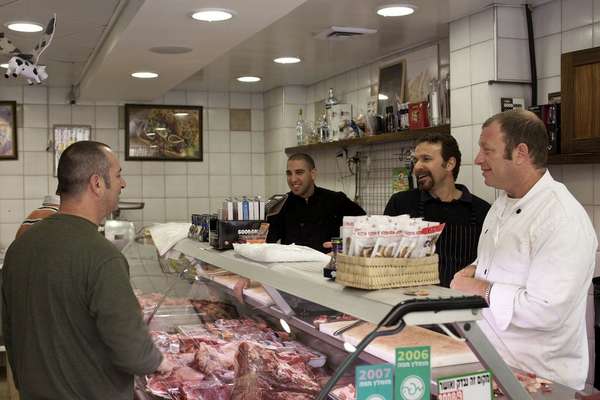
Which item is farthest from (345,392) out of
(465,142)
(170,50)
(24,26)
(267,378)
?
(24,26)

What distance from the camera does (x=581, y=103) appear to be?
378 centimetres

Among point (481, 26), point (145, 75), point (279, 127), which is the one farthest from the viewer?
point (279, 127)

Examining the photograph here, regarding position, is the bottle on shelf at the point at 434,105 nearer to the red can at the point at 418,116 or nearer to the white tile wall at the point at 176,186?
the red can at the point at 418,116

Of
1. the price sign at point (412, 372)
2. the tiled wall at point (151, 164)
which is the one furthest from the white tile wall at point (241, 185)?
the price sign at point (412, 372)

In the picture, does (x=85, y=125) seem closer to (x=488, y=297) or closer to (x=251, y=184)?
(x=251, y=184)

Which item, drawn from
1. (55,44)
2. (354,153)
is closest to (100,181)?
(55,44)

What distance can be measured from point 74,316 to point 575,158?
2773mm

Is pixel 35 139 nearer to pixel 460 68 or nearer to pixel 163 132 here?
pixel 163 132

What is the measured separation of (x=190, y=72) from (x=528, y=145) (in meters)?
3.75

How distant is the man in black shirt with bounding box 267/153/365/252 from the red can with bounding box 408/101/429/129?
75 centimetres

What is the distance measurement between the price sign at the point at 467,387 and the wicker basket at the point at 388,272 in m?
0.24

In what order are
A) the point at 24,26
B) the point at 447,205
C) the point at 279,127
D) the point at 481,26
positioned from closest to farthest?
the point at 447,205
the point at 481,26
the point at 24,26
the point at 279,127

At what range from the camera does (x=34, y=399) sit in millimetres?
2344

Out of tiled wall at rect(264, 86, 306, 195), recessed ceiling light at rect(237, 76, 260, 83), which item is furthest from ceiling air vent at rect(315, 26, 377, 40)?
tiled wall at rect(264, 86, 306, 195)
